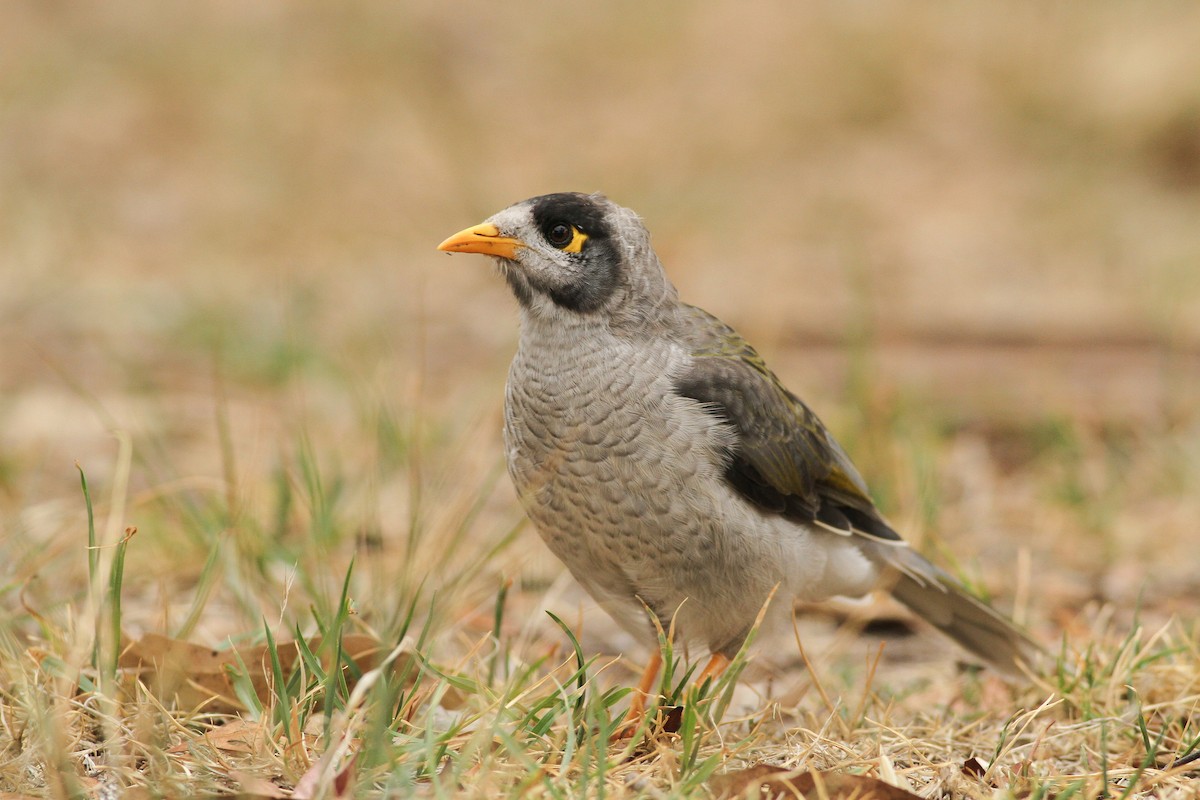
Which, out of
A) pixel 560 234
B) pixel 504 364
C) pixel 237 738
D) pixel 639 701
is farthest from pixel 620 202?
pixel 237 738

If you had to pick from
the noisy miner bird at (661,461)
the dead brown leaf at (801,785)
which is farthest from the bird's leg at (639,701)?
the dead brown leaf at (801,785)

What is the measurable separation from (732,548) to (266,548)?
1.54 meters

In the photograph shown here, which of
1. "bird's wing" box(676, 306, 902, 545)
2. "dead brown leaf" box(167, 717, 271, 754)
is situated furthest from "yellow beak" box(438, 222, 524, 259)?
"dead brown leaf" box(167, 717, 271, 754)

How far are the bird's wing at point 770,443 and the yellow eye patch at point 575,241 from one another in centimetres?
43

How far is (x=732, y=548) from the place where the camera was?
3.81 meters

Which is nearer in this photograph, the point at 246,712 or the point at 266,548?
the point at 246,712

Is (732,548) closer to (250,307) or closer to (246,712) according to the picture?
(246,712)

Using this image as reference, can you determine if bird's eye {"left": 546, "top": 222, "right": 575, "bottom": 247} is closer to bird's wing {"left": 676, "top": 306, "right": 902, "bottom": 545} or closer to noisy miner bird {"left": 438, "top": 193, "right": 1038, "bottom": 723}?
noisy miner bird {"left": 438, "top": 193, "right": 1038, "bottom": 723}

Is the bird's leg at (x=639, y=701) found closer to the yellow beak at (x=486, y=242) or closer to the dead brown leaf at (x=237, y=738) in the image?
the dead brown leaf at (x=237, y=738)

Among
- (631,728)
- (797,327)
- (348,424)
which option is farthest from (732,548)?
(797,327)

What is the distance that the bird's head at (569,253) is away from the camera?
4047mm

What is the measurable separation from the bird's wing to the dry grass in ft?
1.85

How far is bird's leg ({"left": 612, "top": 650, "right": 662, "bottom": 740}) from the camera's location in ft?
11.0

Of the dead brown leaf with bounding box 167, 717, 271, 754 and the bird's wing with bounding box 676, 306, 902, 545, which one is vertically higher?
the bird's wing with bounding box 676, 306, 902, 545
